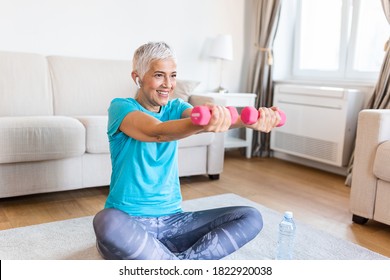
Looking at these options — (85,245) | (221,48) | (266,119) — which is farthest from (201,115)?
(221,48)

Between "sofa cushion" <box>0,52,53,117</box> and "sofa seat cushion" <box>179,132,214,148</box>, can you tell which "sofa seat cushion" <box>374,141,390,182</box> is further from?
"sofa cushion" <box>0,52,53,117</box>

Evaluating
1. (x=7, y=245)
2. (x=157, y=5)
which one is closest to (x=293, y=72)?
(x=157, y=5)

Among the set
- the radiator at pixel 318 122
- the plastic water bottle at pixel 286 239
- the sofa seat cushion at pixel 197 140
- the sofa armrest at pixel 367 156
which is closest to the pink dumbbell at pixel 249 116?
the plastic water bottle at pixel 286 239

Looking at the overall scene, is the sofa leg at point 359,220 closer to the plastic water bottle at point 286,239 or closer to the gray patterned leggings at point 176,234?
the plastic water bottle at point 286,239

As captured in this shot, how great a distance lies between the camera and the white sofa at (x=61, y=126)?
7.40 ft

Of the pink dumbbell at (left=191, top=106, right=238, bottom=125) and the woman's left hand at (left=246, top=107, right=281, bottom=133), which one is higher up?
the pink dumbbell at (left=191, top=106, right=238, bottom=125)

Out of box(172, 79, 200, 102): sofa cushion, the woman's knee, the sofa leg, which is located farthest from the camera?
box(172, 79, 200, 102): sofa cushion

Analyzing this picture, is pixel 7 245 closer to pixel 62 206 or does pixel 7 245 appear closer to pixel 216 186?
pixel 62 206

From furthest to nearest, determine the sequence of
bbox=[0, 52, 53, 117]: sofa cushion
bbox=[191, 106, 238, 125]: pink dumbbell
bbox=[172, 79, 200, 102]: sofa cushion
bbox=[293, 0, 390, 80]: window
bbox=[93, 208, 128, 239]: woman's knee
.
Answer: bbox=[293, 0, 390, 80]: window
bbox=[172, 79, 200, 102]: sofa cushion
bbox=[0, 52, 53, 117]: sofa cushion
bbox=[93, 208, 128, 239]: woman's knee
bbox=[191, 106, 238, 125]: pink dumbbell

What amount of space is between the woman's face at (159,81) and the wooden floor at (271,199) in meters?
1.10

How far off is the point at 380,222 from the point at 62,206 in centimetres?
177

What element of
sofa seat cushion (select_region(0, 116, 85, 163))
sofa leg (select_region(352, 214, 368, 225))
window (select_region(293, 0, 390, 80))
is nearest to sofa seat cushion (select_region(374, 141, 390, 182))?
sofa leg (select_region(352, 214, 368, 225))

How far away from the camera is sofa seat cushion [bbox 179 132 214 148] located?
9.16ft

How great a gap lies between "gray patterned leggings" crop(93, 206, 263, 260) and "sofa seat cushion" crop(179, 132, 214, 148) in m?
1.25
